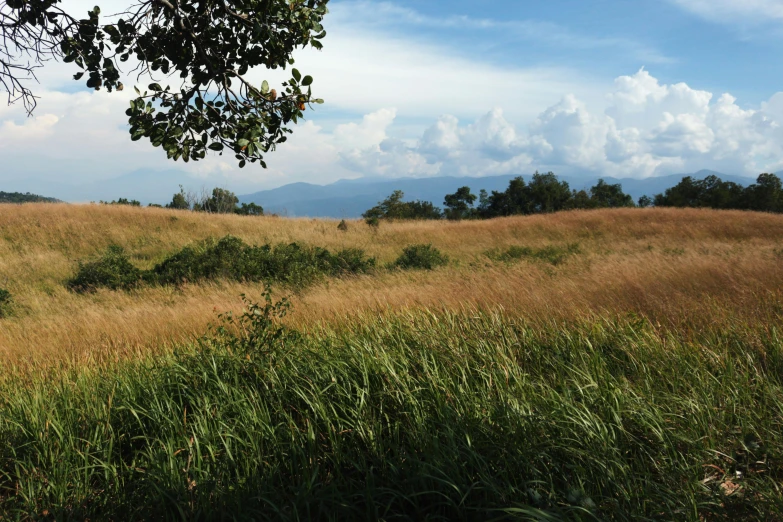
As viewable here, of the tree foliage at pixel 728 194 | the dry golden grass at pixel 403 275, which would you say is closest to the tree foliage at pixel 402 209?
the dry golden grass at pixel 403 275

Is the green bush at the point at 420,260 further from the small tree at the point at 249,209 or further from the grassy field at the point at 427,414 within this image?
the small tree at the point at 249,209

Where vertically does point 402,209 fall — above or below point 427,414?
above

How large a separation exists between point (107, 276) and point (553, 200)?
139ft

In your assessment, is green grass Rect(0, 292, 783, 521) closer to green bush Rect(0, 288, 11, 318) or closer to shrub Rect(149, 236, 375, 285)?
shrub Rect(149, 236, 375, 285)

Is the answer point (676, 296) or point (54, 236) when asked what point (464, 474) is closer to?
A: point (676, 296)

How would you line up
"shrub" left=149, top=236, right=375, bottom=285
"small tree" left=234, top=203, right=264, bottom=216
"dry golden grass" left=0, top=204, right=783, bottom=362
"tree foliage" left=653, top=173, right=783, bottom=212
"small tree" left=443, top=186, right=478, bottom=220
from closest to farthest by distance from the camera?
"dry golden grass" left=0, top=204, right=783, bottom=362 → "shrub" left=149, top=236, right=375, bottom=285 → "tree foliage" left=653, top=173, right=783, bottom=212 → "small tree" left=234, top=203, right=264, bottom=216 → "small tree" left=443, top=186, right=478, bottom=220

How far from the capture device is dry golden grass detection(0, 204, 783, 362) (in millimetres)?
6270

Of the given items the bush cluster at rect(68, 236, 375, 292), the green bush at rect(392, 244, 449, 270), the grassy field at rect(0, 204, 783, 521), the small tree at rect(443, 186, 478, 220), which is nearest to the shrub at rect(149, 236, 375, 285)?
the bush cluster at rect(68, 236, 375, 292)

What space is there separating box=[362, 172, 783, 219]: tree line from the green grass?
1501 inches

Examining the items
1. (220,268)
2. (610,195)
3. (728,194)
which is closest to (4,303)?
(220,268)

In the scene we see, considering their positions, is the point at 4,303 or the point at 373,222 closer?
the point at 4,303

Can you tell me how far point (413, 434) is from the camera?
320cm

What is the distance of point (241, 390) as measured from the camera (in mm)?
3975

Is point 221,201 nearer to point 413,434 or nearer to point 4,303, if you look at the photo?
point 4,303
